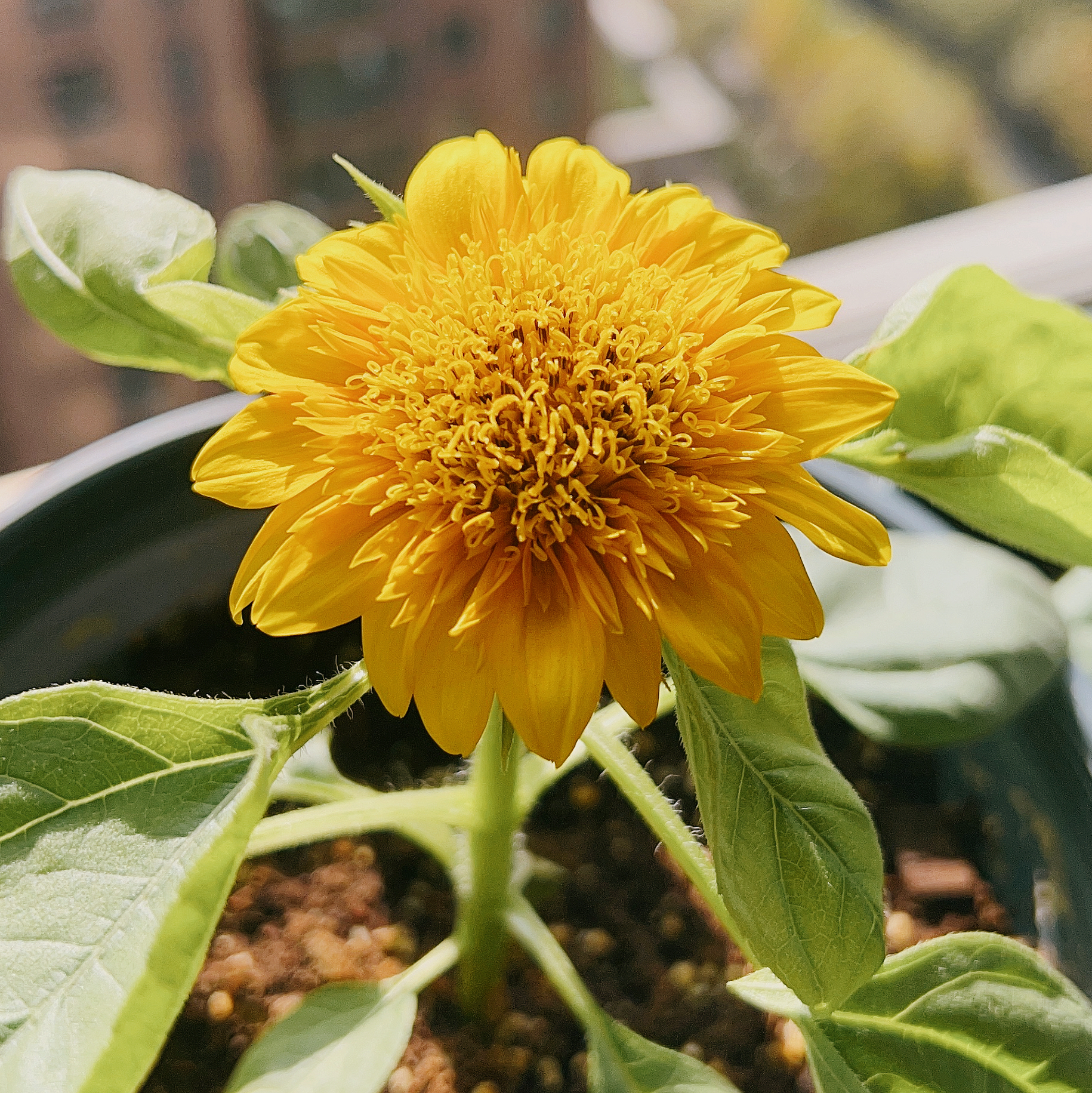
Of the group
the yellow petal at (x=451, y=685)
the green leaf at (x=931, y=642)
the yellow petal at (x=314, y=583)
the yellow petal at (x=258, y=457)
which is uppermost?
the yellow petal at (x=258, y=457)

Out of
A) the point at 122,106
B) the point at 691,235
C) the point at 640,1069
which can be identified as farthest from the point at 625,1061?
the point at 122,106

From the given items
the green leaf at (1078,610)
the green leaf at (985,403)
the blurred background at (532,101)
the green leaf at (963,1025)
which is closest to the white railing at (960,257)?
the blurred background at (532,101)

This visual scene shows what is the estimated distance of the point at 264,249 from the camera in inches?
21.5

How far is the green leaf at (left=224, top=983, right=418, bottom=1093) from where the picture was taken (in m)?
0.42

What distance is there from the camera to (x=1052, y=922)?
20.6 inches

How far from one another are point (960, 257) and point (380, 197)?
641mm

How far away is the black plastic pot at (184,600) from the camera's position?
523 mm

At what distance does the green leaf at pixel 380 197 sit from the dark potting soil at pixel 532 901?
0.28 meters

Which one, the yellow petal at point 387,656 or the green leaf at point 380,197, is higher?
the green leaf at point 380,197

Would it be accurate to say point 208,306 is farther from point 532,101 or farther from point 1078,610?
point 532,101

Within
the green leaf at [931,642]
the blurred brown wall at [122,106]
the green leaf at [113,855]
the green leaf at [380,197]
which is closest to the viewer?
the green leaf at [113,855]

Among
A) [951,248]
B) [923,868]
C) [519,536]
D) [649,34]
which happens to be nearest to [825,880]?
[519,536]

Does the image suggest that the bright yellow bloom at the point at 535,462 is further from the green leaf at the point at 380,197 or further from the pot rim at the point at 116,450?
the pot rim at the point at 116,450

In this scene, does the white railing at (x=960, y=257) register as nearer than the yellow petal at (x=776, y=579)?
No
